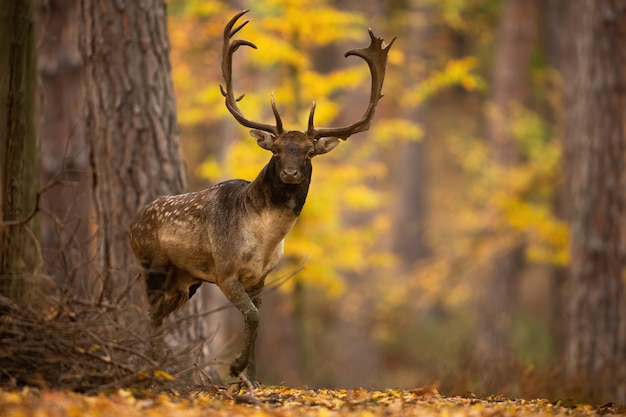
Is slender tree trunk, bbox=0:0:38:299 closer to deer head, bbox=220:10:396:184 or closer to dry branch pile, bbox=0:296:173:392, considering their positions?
dry branch pile, bbox=0:296:173:392

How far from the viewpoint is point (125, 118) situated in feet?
30.5

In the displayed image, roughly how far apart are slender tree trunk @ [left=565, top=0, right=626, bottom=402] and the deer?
7.25 metres

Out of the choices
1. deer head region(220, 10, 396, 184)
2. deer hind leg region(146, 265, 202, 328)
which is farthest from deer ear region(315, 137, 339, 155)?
deer hind leg region(146, 265, 202, 328)

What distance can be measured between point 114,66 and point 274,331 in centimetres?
1277

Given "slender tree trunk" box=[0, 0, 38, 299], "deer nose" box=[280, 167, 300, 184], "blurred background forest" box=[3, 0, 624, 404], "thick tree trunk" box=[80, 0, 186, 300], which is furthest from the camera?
"blurred background forest" box=[3, 0, 624, 404]

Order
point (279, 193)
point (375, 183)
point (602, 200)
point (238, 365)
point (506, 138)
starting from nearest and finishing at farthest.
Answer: point (238, 365) → point (279, 193) → point (602, 200) → point (506, 138) → point (375, 183)

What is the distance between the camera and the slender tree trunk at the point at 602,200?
14.1 meters

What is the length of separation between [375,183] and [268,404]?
66.3 feet

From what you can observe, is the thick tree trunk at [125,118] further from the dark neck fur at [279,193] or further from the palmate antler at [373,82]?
the dark neck fur at [279,193]

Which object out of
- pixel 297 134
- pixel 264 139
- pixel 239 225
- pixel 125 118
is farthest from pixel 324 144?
pixel 125 118

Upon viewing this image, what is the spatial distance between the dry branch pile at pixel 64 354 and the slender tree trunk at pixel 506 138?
13.6 m

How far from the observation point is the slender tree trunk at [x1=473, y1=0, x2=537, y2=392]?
20742 mm

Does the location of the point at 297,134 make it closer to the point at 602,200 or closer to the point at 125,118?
the point at 125,118

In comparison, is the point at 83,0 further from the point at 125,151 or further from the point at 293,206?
the point at 293,206
